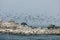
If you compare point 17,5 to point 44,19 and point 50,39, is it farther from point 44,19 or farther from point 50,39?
point 50,39

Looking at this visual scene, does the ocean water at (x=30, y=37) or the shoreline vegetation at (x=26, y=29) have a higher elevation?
the shoreline vegetation at (x=26, y=29)

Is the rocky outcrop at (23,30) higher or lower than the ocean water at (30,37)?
higher

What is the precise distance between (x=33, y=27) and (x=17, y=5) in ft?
1.08

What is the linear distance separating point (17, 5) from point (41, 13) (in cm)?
31

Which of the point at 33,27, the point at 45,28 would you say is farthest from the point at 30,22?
the point at 45,28

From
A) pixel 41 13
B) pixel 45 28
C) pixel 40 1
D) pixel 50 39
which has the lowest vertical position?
pixel 50 39

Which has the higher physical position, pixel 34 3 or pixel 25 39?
pixel 34 3

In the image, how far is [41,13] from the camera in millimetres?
2039

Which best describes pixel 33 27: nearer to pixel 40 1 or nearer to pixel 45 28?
pixel 45 28

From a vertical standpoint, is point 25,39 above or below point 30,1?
below

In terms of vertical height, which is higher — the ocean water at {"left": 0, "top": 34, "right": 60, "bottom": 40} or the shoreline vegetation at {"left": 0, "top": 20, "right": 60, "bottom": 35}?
the shoreline vegetation at {"left": 0, "top": 20, "right": 60, "bottom": 35}

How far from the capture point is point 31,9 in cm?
204

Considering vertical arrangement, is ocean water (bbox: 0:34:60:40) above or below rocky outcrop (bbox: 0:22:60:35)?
below

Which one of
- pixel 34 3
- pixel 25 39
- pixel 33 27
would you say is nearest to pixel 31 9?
pixel 34 3
